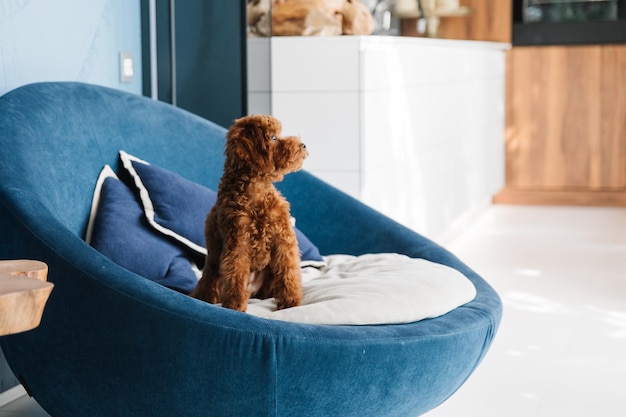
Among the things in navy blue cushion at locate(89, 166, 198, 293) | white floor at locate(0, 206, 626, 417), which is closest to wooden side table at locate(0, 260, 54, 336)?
navy blue cushion at locate(89, 166, 198, 293)

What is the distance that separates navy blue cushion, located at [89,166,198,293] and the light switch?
31.3 inches

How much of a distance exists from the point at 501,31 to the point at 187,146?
4.42m

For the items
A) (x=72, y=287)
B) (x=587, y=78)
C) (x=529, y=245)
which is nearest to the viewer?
(x=72, y=287)

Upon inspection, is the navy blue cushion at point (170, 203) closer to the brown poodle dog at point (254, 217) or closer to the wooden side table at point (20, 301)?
the brown poodle dog at point (254, 217)

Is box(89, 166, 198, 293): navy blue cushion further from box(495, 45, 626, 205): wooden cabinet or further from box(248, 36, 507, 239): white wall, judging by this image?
box(495, 45, 626, 205): wooden cabinet

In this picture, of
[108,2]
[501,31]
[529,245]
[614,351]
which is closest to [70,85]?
[108,2]

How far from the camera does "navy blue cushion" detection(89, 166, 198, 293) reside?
7.92 feet

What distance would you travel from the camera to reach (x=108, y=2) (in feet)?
10.4

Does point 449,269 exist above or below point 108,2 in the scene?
below

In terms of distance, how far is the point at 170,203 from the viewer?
259 cm

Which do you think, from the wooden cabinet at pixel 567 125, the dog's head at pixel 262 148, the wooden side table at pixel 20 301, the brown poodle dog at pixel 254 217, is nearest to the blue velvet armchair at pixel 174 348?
the brown poodle dog at pixel 254 217

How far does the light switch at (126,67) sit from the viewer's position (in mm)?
3254

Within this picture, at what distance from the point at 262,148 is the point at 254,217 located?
15cm

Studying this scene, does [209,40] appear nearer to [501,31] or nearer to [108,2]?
[108,2]
